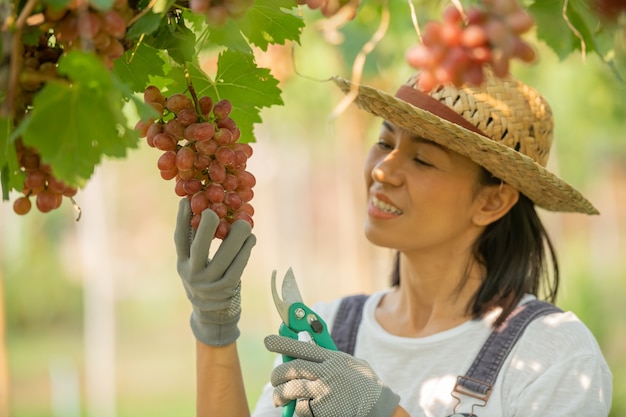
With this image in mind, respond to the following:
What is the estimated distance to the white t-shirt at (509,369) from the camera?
1866mm

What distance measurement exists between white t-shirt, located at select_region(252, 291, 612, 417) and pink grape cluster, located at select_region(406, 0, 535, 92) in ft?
3.61

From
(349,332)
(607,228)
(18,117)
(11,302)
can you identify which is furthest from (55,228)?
(18,117)

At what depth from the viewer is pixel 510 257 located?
2264mm

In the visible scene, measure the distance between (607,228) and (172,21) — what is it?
2010cm

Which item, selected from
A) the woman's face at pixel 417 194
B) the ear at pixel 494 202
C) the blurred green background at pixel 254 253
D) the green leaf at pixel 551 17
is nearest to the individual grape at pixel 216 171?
the green leaf at pixel 551 17

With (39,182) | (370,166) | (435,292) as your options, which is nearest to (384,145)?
(370,166)

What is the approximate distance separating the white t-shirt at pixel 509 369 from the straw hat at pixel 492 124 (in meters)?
0.31

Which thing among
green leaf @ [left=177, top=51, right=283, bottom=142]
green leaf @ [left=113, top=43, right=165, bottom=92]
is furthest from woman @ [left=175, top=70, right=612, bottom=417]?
Result: green leaf @ [left=113, top=43, right=165, bottom=92]

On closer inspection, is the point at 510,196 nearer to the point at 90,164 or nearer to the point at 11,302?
the point at 90,164

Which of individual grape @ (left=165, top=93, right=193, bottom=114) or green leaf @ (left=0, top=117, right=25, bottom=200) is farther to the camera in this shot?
individual grape @ (left=165, top=93, right=193, bottom=114)

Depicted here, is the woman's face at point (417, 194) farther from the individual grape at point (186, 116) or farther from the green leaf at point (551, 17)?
the individual grape at point (186, 116)

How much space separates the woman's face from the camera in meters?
2.12

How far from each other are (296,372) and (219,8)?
912 millimetres

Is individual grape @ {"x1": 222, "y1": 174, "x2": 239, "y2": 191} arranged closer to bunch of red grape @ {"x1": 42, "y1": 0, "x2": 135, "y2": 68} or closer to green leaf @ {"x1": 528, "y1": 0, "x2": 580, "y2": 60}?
bunch of red grape @ {"x1": 42, "y1": 0, "x2": 135, "y2": 68}
